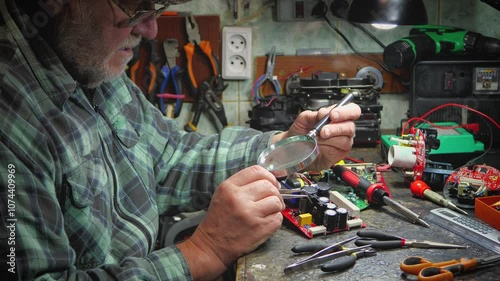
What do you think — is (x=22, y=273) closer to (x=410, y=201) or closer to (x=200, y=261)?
(x=200, y=261)

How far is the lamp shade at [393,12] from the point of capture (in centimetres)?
151

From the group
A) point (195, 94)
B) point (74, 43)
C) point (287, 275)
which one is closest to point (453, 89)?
point (195, 94)

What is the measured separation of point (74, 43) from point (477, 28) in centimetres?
185

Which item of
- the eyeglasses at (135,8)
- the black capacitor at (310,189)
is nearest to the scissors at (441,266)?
the black capacitor at (310,189)

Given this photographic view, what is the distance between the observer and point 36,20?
1056mm

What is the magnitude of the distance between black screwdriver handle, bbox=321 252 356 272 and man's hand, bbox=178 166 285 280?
6.2 inches

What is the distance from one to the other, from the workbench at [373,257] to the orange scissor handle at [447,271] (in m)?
0.01

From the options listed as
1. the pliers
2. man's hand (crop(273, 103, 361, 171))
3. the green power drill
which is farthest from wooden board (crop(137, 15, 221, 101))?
man's hand (crop(273, 103, 361, 171))

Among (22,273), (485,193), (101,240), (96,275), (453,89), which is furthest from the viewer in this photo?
(453,89)

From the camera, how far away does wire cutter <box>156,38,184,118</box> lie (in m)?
2.16

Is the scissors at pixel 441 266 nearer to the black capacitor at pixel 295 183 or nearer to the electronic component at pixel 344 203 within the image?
the electronic component at pixel 344 203

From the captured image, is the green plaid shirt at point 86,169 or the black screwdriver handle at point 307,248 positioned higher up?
the green plaid shirt at point 86,169

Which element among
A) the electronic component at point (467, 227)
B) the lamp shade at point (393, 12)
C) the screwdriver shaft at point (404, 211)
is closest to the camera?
the electronic component at point (467, 227)

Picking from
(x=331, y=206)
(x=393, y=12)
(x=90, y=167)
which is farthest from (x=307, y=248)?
(x=393, y=12)
